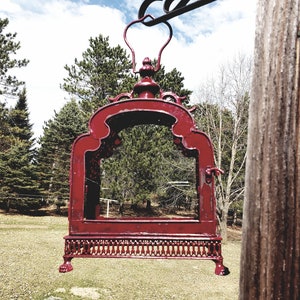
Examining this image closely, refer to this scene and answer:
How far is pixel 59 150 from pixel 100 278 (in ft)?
57.2

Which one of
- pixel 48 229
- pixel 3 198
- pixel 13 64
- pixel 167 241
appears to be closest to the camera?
pixel 167 241

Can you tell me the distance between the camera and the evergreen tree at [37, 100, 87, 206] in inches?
940

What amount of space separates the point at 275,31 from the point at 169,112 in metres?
1.34

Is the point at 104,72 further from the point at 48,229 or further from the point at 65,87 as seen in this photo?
the point at 48,229

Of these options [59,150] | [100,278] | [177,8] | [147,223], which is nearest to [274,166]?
[177,8]

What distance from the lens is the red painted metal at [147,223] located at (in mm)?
1870

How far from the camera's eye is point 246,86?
1476 cm

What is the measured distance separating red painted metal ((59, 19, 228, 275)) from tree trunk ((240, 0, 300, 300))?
3.83 ft

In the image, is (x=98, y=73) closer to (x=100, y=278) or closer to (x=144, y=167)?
(x=144, y=167)

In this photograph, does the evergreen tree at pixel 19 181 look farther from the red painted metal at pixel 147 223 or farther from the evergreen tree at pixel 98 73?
the red painted metal at pixel 147 223

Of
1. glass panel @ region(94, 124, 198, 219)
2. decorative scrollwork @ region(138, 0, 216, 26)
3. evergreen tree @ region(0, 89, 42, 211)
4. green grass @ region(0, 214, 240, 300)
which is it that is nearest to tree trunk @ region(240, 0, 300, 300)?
decorative scrollwork @ region(138, 0, 216, 26)

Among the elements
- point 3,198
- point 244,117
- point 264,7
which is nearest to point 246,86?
point 244,117

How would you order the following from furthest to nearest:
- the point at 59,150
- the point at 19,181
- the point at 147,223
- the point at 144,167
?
the point at 59,150 → the point at 19,181 → the point at 144,167 → the point at 147,223

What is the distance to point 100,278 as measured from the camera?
10008mm
